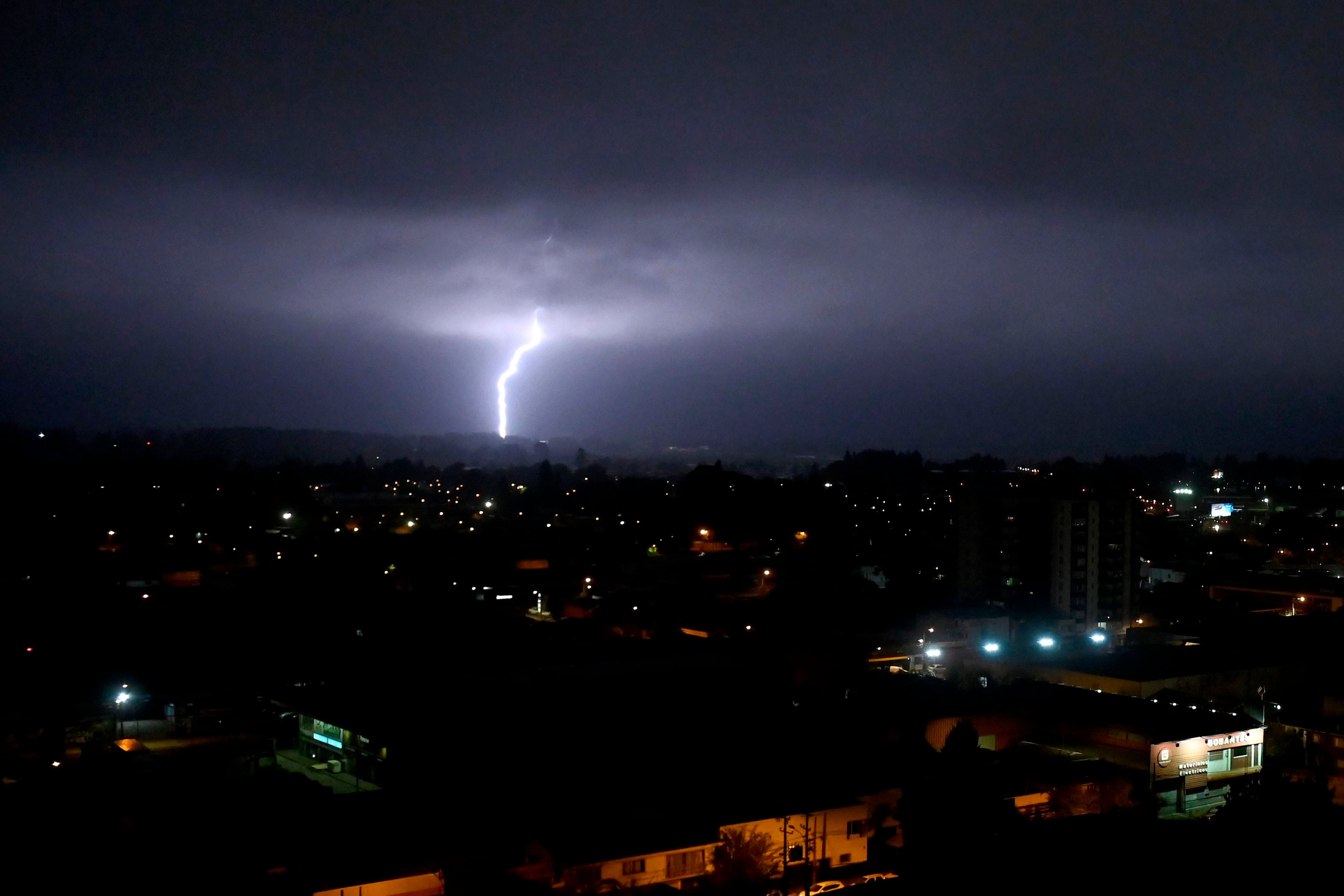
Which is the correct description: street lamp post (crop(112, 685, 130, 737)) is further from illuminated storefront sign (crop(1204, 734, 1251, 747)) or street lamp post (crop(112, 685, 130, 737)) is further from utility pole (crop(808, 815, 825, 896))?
illuminated storefront sign (crop(1204, 734, 1251, 747))

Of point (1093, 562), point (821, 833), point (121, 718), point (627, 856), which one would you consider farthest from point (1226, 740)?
point (121, 718)

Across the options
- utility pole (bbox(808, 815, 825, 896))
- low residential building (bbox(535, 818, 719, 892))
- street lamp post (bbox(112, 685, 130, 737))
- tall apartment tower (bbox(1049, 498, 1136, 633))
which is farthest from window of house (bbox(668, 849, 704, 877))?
tall apartment tower (bbox(1049, 498, 1136, 633))

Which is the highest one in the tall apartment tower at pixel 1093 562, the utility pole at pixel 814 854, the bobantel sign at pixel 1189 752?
the tall apartment tower at pixel 1093 562

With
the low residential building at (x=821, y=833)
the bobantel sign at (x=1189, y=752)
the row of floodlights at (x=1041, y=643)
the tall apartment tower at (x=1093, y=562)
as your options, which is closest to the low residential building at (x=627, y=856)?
the low residential building at (x=821, y=833)

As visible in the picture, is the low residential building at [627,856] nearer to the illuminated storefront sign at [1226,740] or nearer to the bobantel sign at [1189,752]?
the bobantel sign at [1189,752]

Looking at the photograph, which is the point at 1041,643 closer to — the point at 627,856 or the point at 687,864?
the point at 687,864

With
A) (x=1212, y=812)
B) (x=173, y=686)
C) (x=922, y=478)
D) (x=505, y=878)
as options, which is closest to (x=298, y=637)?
(x=173, y=686)
